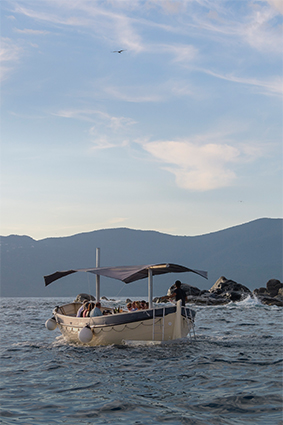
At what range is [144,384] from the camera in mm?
11602

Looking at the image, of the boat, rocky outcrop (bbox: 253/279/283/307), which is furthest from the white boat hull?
rocky outcrop (bbox: 253/279/283/307)

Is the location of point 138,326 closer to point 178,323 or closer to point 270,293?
point 178,323

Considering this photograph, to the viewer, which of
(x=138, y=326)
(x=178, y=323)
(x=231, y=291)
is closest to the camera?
(x=138, y=326)

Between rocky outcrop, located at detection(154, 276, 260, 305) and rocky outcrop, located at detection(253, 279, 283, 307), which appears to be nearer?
rocky outcrop, located at detection(154, 276, 260, 305)

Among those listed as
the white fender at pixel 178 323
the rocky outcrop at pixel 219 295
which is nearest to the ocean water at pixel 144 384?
the white fender at pixel 178 323

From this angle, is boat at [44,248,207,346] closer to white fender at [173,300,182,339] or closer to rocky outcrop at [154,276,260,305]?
white fender at [173,300,182,339]

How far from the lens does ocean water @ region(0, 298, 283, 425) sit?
8883 millimetres

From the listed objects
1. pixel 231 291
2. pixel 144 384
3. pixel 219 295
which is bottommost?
pixel 219 295

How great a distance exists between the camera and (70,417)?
343 inches

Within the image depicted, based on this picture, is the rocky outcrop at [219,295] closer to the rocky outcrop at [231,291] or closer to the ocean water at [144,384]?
the rocky outcrop at [231,291]

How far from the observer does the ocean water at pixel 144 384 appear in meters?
8.88

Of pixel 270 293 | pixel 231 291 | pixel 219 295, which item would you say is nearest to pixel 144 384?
pixel 219 295

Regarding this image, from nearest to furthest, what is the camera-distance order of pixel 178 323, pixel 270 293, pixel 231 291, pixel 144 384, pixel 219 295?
pixel 144 384 < pixel 178 323 < pixel 219 295 < pixel 231 291 < pixel 270 293

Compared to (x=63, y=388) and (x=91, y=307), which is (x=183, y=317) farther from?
(x=63, y=388)
